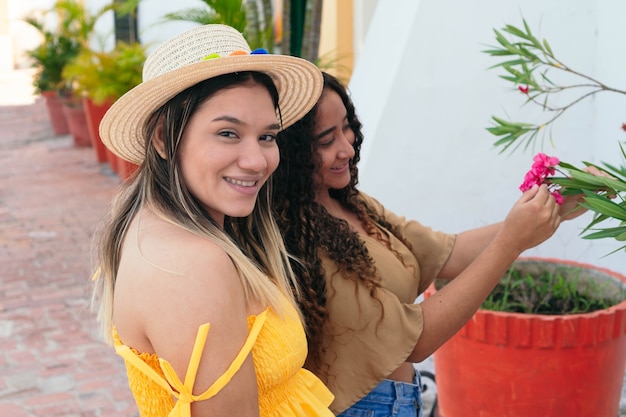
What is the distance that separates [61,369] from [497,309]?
9.95 feet

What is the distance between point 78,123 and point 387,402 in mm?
12247

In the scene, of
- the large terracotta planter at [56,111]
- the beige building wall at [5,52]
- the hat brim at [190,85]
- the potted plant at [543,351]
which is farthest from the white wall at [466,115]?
the beige building wall at [5,52]

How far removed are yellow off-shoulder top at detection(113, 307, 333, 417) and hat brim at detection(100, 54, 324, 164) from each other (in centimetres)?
52

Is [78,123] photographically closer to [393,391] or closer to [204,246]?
[393,391]

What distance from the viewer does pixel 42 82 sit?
15.1 m

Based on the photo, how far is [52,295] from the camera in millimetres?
6992

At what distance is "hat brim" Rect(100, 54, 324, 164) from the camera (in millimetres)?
1940

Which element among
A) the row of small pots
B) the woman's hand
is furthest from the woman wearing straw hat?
the row of small pots

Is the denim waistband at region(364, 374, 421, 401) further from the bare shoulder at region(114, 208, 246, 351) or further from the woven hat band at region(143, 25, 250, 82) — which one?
the woven hat band at region(143, 25, 250, 82)

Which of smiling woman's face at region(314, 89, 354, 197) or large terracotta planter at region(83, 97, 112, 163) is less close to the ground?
smiling woman's face at region(314, 89, 354, 197)

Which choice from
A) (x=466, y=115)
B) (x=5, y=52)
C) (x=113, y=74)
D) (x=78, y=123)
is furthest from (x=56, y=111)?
(x=5, y=52)

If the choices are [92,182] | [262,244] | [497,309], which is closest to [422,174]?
[497,309]

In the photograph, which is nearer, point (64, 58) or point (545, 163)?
point (545, 163)

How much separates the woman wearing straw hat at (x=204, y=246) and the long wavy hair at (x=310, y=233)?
127 millimetres
